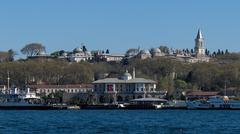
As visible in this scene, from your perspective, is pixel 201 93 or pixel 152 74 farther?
pixel 152 74

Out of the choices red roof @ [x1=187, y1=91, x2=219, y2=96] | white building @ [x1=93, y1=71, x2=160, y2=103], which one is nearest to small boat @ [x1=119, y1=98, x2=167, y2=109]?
white building @ [x1=93, y1=71, x2=160, y2=103]

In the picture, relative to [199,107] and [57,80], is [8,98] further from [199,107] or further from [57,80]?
[199,107]

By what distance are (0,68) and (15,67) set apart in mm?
3118

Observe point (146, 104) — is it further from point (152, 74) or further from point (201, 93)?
point (152, 74)

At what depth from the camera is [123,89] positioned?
14700 cm

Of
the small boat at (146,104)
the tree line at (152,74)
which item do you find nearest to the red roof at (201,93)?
the tree line at (152,74)

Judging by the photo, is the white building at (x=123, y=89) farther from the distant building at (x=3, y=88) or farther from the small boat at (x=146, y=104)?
the distant building at (x=3, y=88)

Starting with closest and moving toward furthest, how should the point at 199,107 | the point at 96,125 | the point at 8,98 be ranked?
the point at 96,125, the point at 199,107, the point at 8,98

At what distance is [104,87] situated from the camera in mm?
145625

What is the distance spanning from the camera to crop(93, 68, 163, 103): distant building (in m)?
145

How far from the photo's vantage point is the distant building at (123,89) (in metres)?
145

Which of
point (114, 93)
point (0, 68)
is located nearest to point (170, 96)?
point (114, 93)

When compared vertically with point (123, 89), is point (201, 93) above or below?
below

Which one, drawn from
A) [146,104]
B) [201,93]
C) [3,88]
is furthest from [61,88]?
[146,104]
